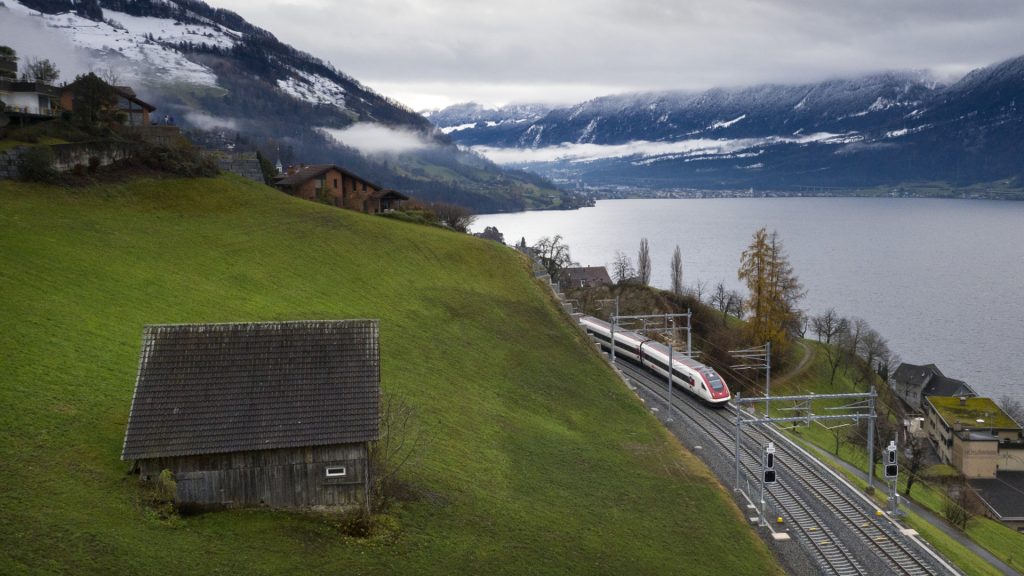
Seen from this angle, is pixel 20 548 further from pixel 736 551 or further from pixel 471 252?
pixel 471 252

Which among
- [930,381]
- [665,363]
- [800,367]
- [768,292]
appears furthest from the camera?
[930,381]

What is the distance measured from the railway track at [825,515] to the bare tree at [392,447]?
16.1 meters

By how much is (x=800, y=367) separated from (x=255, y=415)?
57.4 m

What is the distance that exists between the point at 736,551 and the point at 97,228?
3863cm

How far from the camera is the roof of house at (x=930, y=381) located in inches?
2940

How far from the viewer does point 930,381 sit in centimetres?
7869

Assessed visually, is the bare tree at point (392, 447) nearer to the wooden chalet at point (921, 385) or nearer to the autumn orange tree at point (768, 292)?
the autumn orange tree at point (768, 292)

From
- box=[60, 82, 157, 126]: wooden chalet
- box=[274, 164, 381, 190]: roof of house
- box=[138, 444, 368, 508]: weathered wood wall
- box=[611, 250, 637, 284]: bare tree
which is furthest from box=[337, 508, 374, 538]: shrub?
box=[611, 250, 637, 284]: bare tree

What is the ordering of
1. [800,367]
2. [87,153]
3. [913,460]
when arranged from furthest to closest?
1. [800,367]
2. [913,460]
3. [87,153]

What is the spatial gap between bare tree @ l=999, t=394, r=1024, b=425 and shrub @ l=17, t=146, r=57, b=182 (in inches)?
3468

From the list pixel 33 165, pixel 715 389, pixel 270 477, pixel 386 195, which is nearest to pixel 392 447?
pixel 270 477

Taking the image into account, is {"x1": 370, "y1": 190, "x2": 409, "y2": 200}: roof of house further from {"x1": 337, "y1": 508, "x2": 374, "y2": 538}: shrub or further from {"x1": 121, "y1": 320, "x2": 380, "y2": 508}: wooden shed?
{"x1": 337, "y1": 508, "x2": 374, "y2": 538}: shrub

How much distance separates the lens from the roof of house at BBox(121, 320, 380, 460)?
63.2 feet

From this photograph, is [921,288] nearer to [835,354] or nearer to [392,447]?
[835,354]
